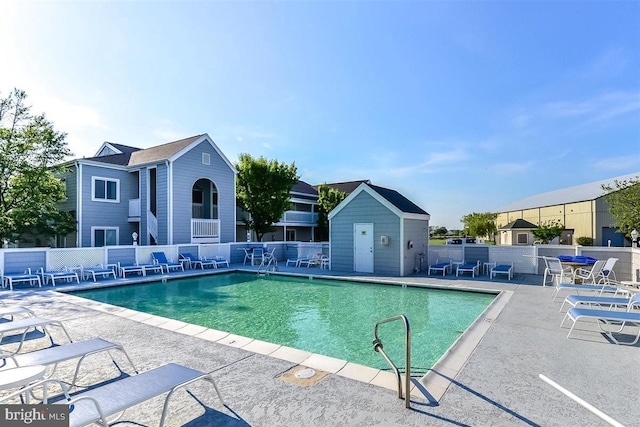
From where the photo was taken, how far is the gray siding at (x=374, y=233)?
1303 cm

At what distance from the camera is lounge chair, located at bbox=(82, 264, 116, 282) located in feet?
38.8

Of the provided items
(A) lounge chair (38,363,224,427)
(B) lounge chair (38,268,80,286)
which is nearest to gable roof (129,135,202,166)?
(B) lounge chair (38,268,80,286)

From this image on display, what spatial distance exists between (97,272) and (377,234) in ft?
34.7

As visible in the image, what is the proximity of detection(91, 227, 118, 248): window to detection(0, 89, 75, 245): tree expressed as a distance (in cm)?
168

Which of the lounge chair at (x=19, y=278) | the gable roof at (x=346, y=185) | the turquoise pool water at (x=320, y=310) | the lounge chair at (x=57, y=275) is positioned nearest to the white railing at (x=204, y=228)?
the turquoise pool water at (x=320, y=310)

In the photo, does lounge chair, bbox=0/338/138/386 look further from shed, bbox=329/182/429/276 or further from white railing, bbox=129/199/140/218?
white railing, bbox=129/199/140/218

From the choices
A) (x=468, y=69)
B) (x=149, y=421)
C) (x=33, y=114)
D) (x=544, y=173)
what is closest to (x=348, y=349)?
(x=149, y=421)

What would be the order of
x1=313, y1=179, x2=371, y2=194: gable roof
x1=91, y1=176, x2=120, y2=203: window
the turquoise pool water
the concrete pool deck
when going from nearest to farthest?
the concrete pool deck → the turquoise pool water → x1=91, y1=176, x2=120, y2=203: window → x1=313, y1=179, x2=371, y2=194: gable roof

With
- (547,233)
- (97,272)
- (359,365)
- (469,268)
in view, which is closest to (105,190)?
(97,272)

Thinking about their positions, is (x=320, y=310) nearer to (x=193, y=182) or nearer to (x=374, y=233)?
(x=374, y=233)

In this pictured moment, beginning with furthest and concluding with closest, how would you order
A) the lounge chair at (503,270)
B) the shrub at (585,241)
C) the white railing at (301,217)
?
the shrub at (585,241) < the white railing at (301,217) < the lounge chair at (503,270)

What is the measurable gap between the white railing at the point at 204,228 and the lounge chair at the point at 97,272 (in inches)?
196

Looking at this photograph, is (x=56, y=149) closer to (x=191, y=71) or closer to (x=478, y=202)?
(x=191, y=71)

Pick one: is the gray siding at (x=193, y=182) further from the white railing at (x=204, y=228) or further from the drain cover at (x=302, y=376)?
the drain cover at (x=302, y=376)
